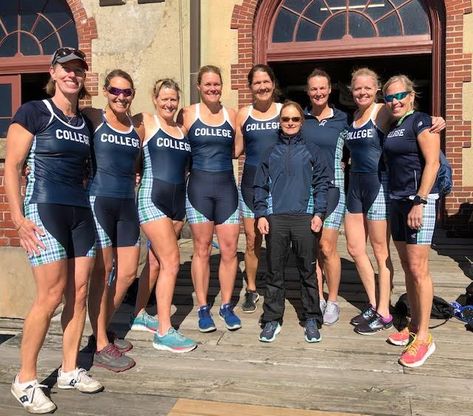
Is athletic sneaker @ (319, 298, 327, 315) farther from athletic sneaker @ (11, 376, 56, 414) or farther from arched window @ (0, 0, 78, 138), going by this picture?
arched window @ (0, 0, 78, 138)

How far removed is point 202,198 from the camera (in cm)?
421

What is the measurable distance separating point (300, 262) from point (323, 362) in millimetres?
800

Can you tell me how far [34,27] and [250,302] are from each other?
7.82 m

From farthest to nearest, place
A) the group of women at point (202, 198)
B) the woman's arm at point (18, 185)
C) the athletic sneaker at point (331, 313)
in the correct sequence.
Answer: the athletic sneaker at point (331, 313) → the group of women at point (202, 198) → the woman's arm at point (18, 185)

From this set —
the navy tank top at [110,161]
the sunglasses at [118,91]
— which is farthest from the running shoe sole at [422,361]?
the sunglasses at [118,91]

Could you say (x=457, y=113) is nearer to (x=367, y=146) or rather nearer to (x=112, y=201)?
(x=367, y=146)

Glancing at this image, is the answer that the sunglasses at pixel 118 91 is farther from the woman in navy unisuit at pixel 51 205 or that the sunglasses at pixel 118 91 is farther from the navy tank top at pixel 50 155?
the navy tank top at pixel 50 155

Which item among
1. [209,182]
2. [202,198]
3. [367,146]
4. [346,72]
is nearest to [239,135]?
[209,182]

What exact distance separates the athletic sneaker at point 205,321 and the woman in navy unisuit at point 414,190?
1525mm

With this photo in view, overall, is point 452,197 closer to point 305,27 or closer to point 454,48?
point 454,48

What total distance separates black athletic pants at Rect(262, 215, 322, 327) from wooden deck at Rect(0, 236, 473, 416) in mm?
255

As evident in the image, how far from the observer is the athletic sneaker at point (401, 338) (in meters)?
3.94

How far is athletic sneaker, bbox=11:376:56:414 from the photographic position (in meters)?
2.97

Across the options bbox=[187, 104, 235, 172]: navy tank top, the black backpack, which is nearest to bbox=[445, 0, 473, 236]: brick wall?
the black backpack
